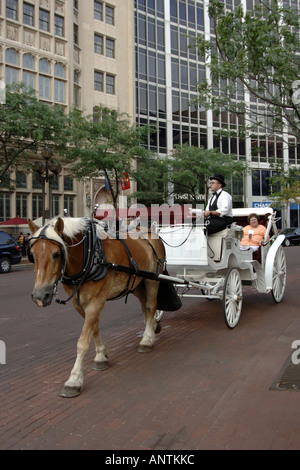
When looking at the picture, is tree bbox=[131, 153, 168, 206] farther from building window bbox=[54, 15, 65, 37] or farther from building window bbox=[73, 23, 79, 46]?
building window bbox=[54, 15, 65, 37]

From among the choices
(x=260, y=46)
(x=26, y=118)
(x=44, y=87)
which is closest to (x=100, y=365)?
(x=260, y=46)

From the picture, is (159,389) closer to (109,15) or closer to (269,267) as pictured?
(269,267)

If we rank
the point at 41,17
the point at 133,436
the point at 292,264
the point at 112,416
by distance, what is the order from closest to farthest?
the point at 133,436 < the point at 112,416 < the point at 292,264 < the point at 41,17

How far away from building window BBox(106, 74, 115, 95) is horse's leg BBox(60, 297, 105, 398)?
107ft

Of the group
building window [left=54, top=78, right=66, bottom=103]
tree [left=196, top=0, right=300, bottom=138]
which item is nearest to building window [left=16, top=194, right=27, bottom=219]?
building window [left=54, top=78, right=66, bottom=103]

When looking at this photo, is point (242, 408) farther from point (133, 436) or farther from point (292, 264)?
point (292, 264)

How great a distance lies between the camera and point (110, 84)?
34750mm

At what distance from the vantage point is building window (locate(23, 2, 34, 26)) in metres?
28.4

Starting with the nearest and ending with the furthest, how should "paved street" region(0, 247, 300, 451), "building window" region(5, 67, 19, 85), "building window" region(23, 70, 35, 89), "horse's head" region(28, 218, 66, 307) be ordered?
"paved street" region(0, 247, 300, 451)
"horse's head" region(28, 218, 66, 307)
"building window" region(5, 67, 19, 85)
"building window" region(23, 70, 35, 89)

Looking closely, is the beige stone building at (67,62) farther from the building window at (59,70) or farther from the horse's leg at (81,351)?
the horse's leg at (81,351)

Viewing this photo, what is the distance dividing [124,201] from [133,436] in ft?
95.2

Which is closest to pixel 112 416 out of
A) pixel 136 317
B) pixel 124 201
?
pixel 136 317

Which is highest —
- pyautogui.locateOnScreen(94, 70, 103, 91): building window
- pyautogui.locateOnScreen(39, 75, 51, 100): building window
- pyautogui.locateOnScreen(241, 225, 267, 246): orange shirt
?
pyautogui.locateOnScreen(94, 70, 103, 91): building window

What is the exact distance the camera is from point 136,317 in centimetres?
812
